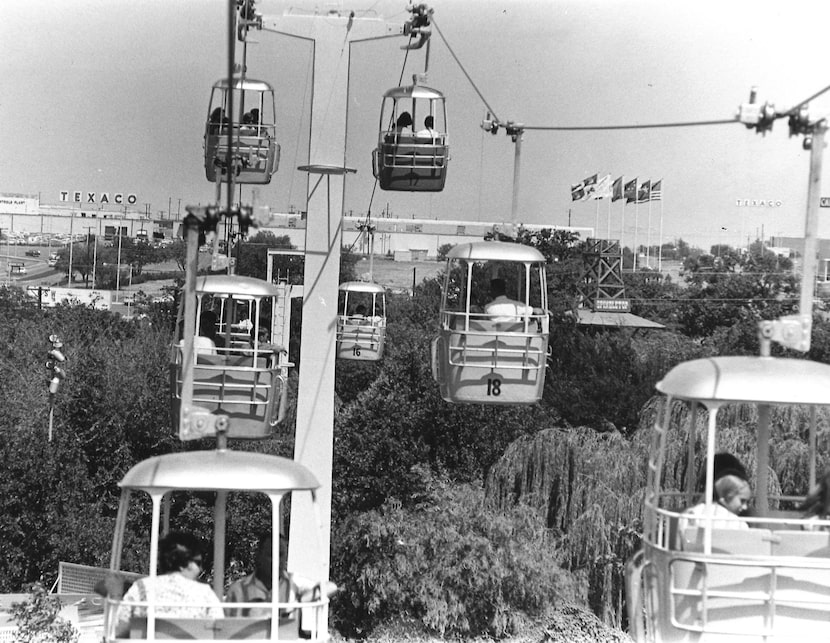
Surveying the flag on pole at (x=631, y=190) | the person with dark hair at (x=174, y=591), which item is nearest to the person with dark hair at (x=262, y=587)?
the person with dark hair at (x=174, y=591)

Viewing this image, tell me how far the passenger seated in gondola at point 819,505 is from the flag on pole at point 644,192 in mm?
57503

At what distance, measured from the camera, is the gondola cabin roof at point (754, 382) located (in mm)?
8742

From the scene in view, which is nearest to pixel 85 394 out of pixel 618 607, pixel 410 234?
pixel 618 607

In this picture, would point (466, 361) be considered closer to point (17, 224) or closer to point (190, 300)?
point (190, 300)

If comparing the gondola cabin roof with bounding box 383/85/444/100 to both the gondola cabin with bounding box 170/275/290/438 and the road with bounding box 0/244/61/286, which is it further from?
the road with bounding box 0/244/61/286

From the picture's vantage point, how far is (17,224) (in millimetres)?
150625

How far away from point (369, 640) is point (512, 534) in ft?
11.9

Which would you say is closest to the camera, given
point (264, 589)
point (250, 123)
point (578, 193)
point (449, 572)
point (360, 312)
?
point (264, 589)

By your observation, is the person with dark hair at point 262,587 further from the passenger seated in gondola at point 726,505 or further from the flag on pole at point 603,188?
the flag on pole at point 603,188

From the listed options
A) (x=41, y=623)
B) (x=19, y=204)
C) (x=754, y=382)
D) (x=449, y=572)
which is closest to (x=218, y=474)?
(x=754, y=382)

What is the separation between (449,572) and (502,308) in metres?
14.2

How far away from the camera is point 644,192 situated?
6625 centimetres

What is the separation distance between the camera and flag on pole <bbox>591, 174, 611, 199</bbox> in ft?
193

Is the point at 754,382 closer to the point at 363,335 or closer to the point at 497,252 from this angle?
the point at 497,252
